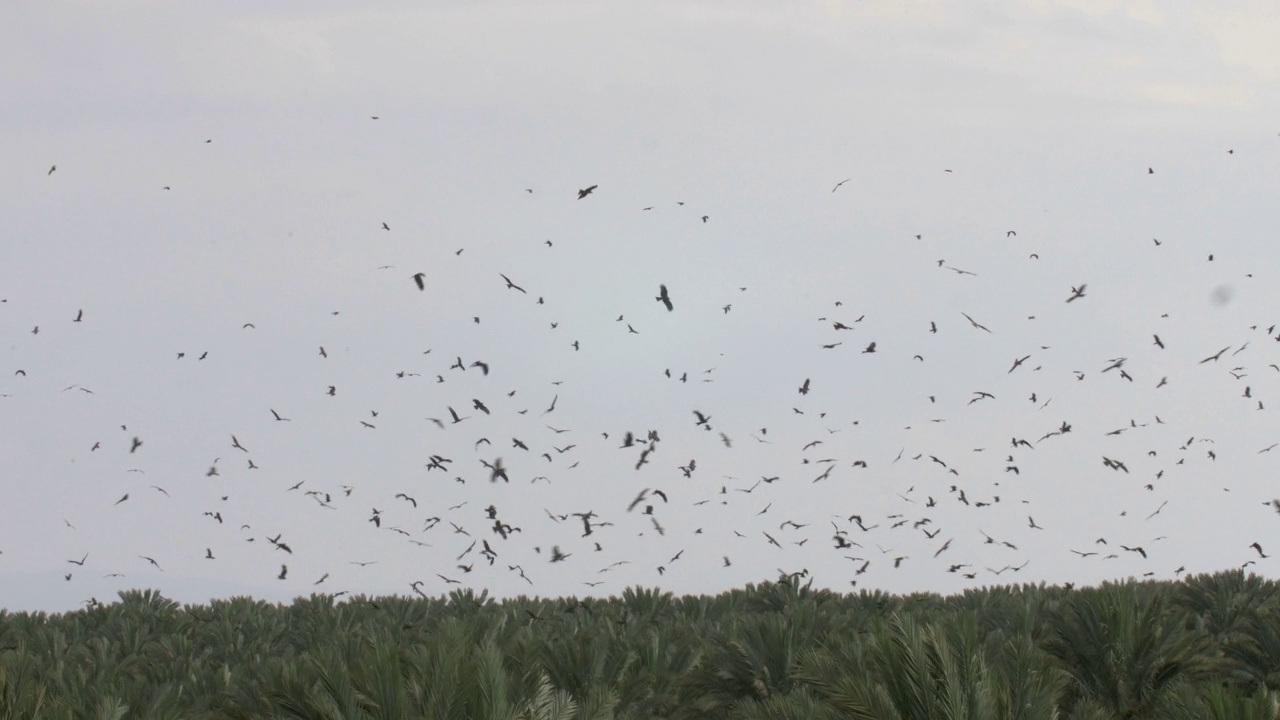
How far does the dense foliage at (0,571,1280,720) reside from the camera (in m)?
13.6

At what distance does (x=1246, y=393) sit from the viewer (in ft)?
117

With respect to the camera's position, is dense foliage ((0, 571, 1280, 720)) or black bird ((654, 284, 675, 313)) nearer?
dense foliage ((0, 571, 1280, 720))

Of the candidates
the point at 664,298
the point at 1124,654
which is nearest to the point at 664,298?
the point at 664,298

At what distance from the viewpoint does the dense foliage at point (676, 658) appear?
13609mm

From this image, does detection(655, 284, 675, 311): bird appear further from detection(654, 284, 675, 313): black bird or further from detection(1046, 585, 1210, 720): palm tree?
detection(1046, 585, 1210, 720): palm tree

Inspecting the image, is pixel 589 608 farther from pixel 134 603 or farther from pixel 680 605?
pixel 134 603

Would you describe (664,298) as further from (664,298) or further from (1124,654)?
(1124,654)

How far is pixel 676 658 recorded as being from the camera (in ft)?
72.0

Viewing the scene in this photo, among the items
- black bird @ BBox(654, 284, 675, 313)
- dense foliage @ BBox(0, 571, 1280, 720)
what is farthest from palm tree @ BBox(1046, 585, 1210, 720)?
black bird @ BBox(654, 284, 675, 313)

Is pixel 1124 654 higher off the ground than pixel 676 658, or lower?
higher

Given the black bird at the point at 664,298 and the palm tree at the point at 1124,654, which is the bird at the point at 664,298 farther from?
the palm tree at the point at 1124,654

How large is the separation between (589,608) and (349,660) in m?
12.6

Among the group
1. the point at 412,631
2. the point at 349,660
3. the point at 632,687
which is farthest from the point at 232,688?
the point at 412,631

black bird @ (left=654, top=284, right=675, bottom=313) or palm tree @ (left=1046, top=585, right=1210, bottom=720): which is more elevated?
black bird @ (left=654, top=284, right=675, bottom=313)
